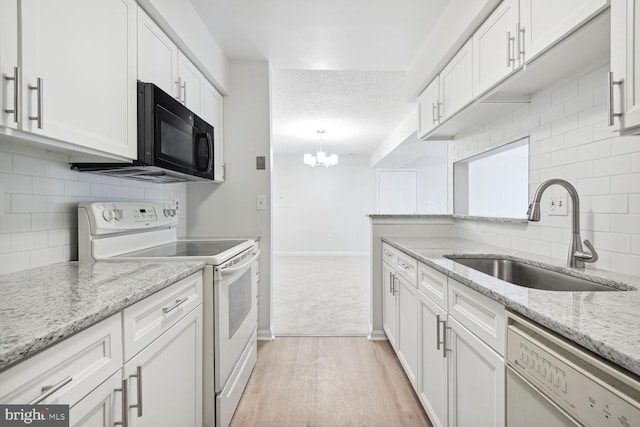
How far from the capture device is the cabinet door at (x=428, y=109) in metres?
2.18

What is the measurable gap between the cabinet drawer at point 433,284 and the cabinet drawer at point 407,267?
0.07 m

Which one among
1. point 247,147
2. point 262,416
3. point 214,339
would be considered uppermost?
point 247,147

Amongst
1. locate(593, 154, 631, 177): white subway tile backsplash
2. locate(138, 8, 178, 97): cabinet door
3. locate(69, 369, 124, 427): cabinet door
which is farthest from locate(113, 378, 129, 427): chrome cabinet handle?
locate(593, 154, 631, 177): white subway tile backsplash

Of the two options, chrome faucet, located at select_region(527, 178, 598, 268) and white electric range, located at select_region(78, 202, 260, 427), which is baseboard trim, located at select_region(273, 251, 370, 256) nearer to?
white electric range, located at select_region(78, 202, 260, 427)

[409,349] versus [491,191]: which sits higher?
[491,191]

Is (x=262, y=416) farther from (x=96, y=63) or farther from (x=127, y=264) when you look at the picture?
(x=96, y=63)

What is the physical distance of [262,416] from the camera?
66.6 inches

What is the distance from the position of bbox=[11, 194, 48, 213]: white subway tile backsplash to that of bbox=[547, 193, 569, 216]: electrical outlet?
2289mm

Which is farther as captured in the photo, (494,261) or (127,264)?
(494,261)

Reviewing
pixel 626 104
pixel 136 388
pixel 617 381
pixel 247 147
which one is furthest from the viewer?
pixel 247 147

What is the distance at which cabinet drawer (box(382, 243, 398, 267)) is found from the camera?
2219mm

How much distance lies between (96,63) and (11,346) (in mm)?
1061

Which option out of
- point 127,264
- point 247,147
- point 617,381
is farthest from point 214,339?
point 247,147

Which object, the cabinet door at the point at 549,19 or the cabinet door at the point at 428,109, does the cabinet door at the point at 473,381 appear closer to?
the cabinet door at the point at 549,19
